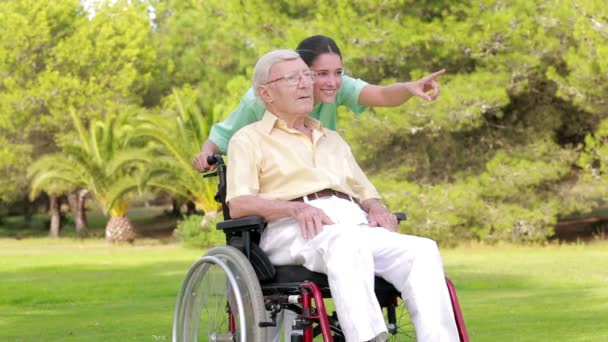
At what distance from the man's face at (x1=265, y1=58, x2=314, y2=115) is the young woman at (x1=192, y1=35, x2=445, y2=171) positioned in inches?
8.1

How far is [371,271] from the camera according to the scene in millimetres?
4219

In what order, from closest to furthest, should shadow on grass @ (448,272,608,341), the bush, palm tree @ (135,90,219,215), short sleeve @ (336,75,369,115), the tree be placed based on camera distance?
1. short sleeve @ (336,75,369,115)
2. shadow on grass @ (448,272,608,341)
3. the bush
4. palm tree @ (135,90,219,215)
5. the tree

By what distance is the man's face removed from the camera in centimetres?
478

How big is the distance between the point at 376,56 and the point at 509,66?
7.79ft

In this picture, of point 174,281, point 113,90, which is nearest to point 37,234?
point 113,90

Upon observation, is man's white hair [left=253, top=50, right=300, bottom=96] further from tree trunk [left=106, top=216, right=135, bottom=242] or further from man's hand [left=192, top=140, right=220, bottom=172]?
tree trunk [left=106, top=216, right=135, bottom=242]

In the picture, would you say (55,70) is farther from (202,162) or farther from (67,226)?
(202,162)

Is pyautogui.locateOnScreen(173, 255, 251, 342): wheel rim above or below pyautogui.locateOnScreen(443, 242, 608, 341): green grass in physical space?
above

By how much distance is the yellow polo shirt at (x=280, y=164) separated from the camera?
470 centimetres

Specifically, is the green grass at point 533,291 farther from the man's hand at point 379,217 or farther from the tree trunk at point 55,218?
the tree trunk at point 55,218

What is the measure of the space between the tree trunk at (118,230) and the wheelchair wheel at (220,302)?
76.5ft

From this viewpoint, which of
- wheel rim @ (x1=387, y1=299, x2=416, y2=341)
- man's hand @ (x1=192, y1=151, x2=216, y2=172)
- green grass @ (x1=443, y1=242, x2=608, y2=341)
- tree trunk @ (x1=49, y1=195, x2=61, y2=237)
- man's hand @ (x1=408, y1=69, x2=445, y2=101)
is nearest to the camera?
wheel rim @ (x1=387, y1=299, x2=416, y2=341)

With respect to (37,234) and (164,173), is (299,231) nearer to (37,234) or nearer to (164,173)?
(164,173)

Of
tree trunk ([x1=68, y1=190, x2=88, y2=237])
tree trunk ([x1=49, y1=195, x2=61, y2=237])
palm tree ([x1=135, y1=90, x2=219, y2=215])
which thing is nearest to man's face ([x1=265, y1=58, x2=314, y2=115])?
palm tree ([x1=135, y1=90, x2=219, y2=215])
